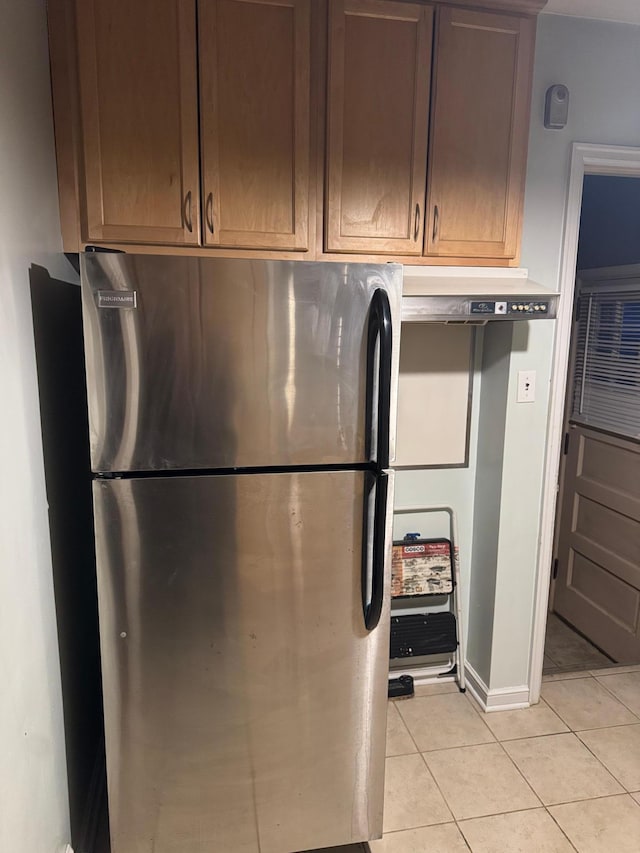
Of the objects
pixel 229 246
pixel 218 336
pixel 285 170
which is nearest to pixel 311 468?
pixel 218 336

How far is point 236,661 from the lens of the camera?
1.54 meters

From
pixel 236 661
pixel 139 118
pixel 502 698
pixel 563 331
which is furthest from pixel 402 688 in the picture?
pixel 139 118

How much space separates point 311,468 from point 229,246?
0.75 m

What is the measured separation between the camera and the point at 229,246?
5.80 feet

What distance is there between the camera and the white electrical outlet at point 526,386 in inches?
89.0

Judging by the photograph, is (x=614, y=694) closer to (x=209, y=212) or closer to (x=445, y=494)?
(x=445, y=494)

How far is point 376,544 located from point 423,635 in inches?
47.1

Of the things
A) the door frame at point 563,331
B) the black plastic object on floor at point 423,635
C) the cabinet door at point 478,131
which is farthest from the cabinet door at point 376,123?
the black plastic object on floor at point 423,635

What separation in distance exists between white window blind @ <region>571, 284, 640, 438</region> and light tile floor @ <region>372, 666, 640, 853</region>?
131cm

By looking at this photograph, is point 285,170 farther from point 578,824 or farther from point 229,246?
point 578,824

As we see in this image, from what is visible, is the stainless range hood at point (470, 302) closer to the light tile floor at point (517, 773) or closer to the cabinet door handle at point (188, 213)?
the cabinet door handle at point (188, 213)

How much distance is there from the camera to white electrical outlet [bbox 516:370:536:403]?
2.26m

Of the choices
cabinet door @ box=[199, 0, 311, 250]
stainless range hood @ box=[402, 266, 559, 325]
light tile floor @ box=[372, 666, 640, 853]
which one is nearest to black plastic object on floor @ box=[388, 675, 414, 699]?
light tile floor @ box=[372, 666, 640, 853]

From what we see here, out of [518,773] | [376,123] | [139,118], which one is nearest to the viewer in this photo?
[139,118]
